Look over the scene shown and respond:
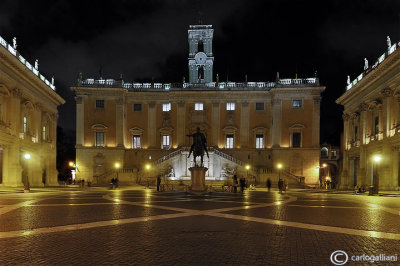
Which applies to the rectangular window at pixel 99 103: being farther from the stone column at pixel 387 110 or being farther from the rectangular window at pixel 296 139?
the stone column at pixel 387 110

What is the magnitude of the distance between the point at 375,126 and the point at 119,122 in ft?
121

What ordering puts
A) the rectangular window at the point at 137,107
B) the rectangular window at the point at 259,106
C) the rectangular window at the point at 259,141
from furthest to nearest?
the rectangular window at the point at 137,107 < the rectangular window at the point at 259,106 < the rectangular window at the point at 259,141

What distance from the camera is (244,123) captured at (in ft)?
178

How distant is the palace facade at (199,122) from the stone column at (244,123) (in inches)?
6.4

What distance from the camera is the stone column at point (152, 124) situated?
54.7 metres

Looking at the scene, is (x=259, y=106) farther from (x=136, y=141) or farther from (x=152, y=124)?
(x=136, y=141)

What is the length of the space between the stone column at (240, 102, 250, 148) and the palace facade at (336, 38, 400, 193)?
46.6ft

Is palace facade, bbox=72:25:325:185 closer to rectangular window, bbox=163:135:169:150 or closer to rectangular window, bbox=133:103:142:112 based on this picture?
rectangular window, bbox=133:103:142:112

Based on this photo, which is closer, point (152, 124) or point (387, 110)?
point (387, 110)

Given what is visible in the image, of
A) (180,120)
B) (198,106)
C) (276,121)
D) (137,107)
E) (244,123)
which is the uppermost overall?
(198,106)

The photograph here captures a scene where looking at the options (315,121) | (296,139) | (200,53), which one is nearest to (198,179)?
(296,139)

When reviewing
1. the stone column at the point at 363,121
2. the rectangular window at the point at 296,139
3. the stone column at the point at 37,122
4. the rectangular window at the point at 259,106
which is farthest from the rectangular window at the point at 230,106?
the stone column at the point at 37,122

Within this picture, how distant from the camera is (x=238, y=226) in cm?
1125

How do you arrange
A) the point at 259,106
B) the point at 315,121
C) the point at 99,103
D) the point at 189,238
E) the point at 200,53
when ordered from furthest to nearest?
1. the point at 200,53
2. the point at 259,106
3. the point at 99,103
4. the point at 315,121
5. the point at 189,238
